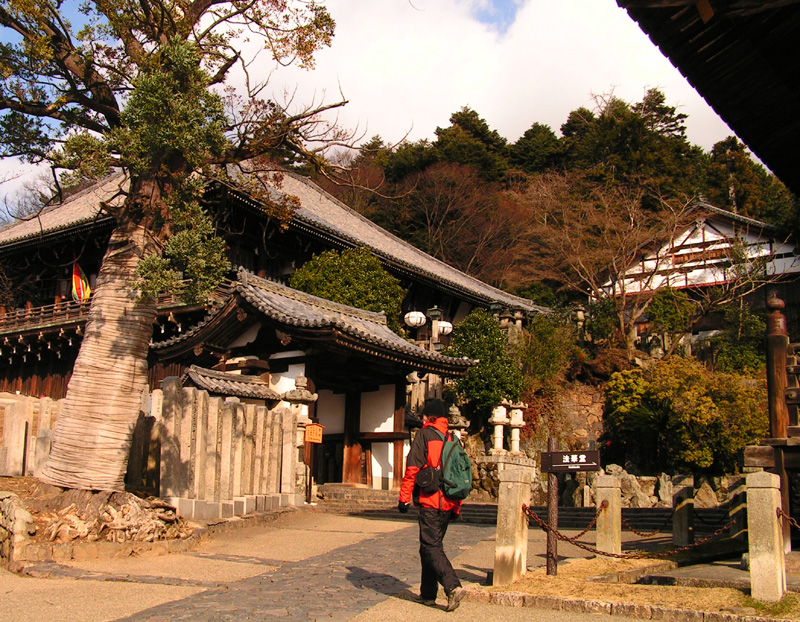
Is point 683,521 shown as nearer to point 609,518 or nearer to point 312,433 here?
point 609,518

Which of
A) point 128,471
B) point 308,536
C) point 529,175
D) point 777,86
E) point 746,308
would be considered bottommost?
point 308,536

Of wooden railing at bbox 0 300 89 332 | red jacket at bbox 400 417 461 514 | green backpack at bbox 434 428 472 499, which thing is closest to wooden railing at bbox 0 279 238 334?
wooden railing at bbox 0 300 89 332

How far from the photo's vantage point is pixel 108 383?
8719 millimetres

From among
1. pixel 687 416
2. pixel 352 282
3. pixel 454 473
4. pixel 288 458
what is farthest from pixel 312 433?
pixel 687 416

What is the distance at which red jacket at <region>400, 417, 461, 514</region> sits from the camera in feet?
19.7

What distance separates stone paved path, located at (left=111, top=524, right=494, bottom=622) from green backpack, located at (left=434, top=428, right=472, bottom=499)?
3.54ft

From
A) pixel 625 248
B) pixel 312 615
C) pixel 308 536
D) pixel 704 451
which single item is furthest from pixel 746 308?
pixel 312 615

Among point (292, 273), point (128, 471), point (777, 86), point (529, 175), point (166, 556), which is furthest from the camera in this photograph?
point (529, 175)

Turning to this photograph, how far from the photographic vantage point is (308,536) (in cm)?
1044

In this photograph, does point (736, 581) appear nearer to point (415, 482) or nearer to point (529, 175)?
point (415, 482)

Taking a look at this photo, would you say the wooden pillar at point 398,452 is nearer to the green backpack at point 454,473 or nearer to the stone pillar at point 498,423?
the stone pillar at point 498,423

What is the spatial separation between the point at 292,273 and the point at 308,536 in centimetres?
1403

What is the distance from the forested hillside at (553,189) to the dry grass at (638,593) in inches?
863

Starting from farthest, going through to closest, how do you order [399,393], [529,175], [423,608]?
[529,175], [399,393], [423,608]
